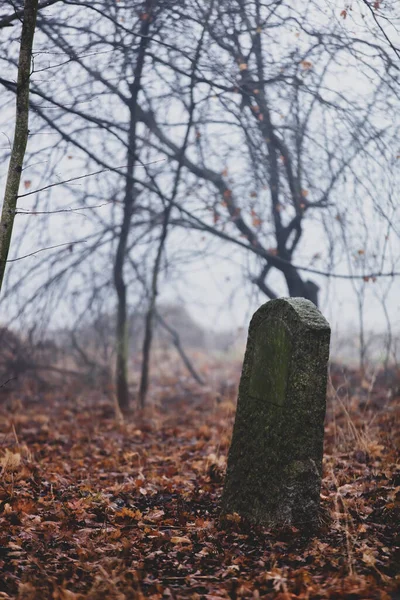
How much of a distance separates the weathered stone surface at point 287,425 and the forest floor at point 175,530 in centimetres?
15

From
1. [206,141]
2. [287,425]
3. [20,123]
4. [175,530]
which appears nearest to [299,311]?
[287,425]

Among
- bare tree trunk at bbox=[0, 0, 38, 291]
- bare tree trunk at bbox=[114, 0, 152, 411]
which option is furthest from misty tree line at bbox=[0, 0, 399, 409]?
bare tree trunk at bbox=[0, 0, 38, 291]

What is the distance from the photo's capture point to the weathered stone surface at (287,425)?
3.62 metres

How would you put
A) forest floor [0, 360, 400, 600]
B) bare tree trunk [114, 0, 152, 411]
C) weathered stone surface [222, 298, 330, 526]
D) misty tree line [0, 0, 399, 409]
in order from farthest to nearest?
1. bare tree trunk [114, 0, 152, 411]
2. misty tree line [0, 0, 399, 409]
3. weathered stone surface [222, 298, 330, 526]
4. forest floor [0, 360, 400, 600]

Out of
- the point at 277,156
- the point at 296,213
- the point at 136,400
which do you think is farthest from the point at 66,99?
the point at 136,400

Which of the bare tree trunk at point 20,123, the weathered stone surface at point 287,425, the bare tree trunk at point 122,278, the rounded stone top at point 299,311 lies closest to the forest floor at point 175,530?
the weathered stone surface at point 287,425

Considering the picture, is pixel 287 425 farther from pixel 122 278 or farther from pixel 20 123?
pixel 122 278

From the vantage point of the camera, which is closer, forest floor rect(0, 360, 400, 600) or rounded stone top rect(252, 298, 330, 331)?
forest floor rect(0, 360, 400, 600)

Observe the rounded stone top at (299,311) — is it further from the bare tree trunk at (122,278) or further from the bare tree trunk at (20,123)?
the bare tree trunk at (122,278)

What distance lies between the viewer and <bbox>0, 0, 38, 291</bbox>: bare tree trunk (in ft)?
12.3

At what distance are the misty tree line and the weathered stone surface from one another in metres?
2.43

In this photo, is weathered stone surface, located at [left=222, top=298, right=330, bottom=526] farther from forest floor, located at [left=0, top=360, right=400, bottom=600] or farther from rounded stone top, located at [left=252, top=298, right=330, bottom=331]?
forest floor, located at [left=0, top=360, right=400, bottom=600]

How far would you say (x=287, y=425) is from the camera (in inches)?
143

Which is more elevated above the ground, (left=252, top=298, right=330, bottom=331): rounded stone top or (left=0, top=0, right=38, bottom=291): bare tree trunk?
(left=0, top=0, right=38, bottom=291): bare tree trunk
